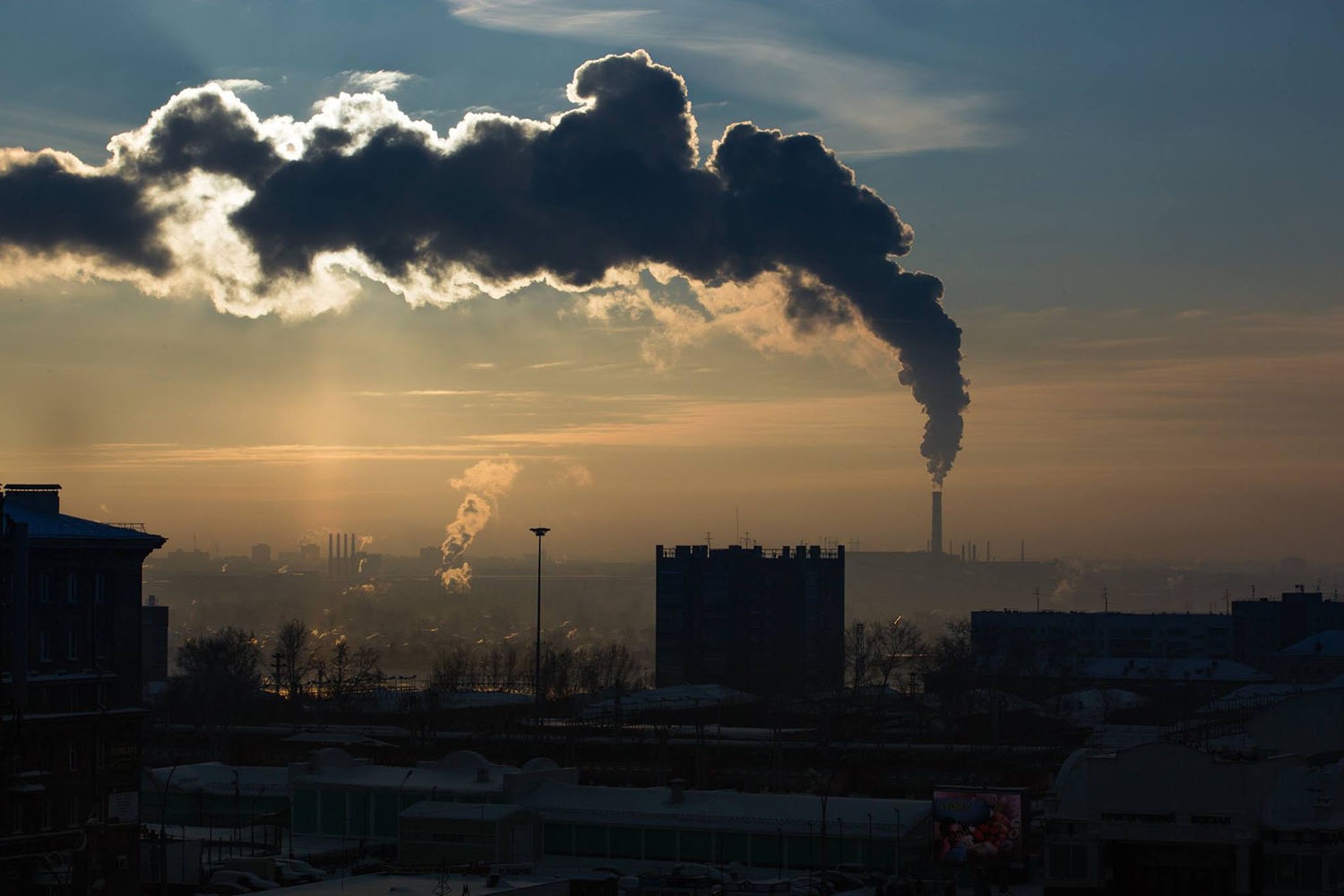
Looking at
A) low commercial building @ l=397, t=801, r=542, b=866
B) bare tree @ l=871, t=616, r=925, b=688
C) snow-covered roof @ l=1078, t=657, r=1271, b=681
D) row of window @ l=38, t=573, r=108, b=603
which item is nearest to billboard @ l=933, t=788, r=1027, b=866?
low commercial building @ l=397, t=801, r=542, b=866

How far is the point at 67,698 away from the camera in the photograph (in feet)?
145

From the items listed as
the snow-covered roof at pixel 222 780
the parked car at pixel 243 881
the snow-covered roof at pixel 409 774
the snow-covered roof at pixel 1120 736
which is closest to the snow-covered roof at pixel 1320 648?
the snow-covered roof at pixel 1120 736

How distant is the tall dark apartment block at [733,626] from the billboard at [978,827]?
86.4 m

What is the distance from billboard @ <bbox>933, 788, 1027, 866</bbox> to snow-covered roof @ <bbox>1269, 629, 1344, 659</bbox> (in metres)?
87.2

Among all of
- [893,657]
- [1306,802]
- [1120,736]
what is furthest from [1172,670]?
[1306,802]

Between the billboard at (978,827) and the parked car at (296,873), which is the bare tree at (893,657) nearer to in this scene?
the billboard at (978,827)

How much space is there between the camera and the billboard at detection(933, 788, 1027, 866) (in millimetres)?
49031

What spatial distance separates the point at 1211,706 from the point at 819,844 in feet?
206

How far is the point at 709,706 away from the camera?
115 metres

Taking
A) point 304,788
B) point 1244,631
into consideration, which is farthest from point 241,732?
point 1244,631

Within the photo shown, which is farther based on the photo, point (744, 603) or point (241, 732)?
point (744, 603)

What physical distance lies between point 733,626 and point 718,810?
88456 mm

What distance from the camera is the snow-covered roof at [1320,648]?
421ft

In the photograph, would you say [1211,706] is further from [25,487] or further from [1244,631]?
[25,487]
